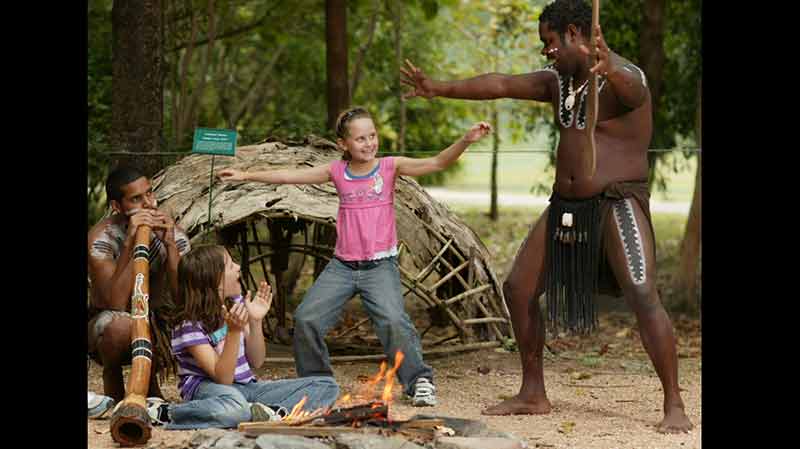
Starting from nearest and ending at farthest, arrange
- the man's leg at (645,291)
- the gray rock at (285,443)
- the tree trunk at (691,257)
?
the gray rock at (285,443), the man's leg at (645,291), the tree trunk at (691,257)

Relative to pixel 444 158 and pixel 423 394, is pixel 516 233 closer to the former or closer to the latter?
pixel 423 394

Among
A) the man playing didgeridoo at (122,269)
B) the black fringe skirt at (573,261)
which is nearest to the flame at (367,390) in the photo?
the black fringe skirt at (573,261)

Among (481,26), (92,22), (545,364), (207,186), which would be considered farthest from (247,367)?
(481,26)

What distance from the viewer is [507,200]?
20.4m

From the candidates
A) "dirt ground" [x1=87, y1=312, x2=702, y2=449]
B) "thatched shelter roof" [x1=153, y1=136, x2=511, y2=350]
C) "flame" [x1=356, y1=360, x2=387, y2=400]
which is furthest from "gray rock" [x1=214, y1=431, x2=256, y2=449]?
"thatched shelter roof" [x1=153, y1=136, x2=511, y2=350]

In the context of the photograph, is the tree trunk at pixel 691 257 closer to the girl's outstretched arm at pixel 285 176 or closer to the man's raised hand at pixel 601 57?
the girl's outstretched arm at pixel 285 176

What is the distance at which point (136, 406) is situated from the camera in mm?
5367

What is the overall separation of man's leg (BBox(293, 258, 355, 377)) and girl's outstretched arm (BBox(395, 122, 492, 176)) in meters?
0.61

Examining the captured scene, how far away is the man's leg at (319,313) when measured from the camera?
6266 millimetres

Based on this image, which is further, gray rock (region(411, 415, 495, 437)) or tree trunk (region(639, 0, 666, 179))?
tree trunk (region(639, 0, 666, 179))

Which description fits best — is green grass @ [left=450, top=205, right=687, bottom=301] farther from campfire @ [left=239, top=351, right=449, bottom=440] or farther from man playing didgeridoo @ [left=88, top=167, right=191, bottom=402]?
campfire @ [left=239, top=351, right=449, bottom=440]

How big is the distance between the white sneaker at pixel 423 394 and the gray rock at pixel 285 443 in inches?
54.1

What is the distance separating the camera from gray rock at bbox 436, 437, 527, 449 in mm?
5062

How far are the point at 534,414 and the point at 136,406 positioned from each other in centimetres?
202
